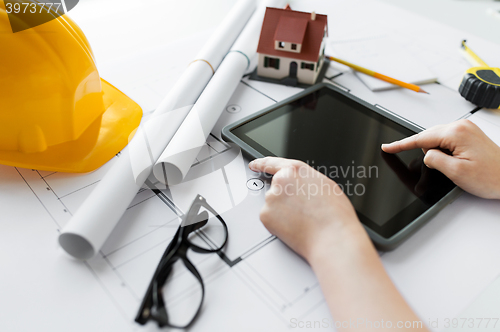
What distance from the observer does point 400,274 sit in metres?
0.53

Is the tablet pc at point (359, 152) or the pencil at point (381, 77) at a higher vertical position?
the pencil at point (381, 77)

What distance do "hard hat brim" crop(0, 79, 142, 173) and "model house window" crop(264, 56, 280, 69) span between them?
33 cm

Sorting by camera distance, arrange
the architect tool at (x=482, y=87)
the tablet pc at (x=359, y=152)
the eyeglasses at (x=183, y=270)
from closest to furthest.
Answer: the eyeglasses at (x=183, y=270)
the tablet pc at (x=359, y=152)
the architect tool at (x=482, y=87)

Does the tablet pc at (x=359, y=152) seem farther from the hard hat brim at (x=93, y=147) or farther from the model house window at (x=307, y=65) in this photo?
the hard hat brim at (x=93, y=147)

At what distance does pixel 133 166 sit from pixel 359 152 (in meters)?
0.40

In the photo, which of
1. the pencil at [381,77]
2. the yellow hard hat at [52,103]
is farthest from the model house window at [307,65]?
the yellow hard hat at [52,103]

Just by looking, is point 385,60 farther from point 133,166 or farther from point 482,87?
point 133,166

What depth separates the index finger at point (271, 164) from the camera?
618 millimetres

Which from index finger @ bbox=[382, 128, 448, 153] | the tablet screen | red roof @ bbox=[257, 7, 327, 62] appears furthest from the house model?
index finger @ bbox=[382, 128, 448, 153]

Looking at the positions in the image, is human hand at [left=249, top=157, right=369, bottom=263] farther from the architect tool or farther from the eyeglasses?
the architect tool

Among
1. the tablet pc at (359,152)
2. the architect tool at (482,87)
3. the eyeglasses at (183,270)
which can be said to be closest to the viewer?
the eyeglasses at (183,270)

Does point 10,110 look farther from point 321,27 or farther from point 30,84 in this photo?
point 321,27

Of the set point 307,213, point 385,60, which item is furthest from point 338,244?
point 385,60

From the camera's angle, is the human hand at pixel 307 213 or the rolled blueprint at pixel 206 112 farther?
the rolled blueprint at pixel 206 112
